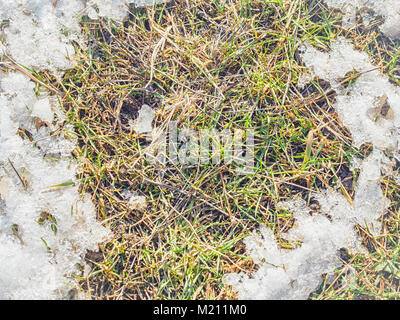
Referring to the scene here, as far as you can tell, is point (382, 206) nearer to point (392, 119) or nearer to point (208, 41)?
point (392, 119)

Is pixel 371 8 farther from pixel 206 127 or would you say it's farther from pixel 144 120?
pixel 144 120

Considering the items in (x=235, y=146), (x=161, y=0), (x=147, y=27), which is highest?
(x=161, y=0)

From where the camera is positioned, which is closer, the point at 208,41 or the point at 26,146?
the point at 26,146

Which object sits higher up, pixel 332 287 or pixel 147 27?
pixel 147 27

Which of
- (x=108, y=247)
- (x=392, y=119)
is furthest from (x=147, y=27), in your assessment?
(x=392, y=119)
